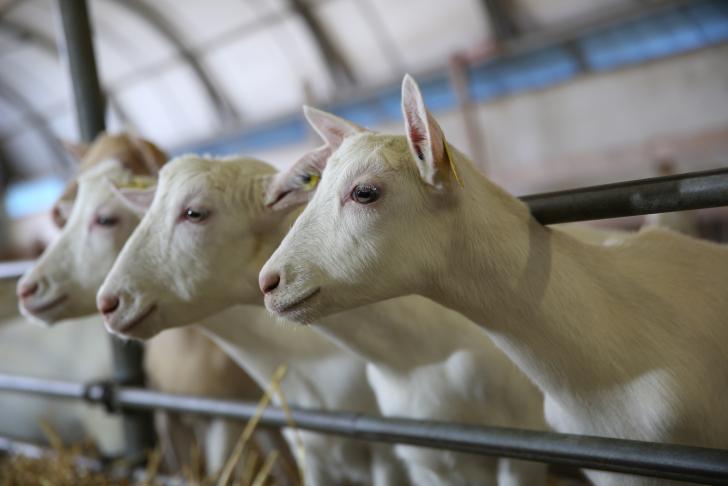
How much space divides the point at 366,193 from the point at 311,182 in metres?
0.35

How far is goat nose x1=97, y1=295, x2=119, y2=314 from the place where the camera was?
5.26 ft

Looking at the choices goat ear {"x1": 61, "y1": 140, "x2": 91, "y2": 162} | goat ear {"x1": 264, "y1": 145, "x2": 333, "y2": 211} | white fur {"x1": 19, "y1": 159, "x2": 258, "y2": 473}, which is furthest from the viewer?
goat ear {"x1": 61, "y1": 140, "x2": 91, "y2": 162}

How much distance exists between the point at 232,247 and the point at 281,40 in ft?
25.7

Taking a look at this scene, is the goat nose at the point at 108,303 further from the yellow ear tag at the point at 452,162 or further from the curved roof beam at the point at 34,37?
the curved roof beam at the point at 34,37

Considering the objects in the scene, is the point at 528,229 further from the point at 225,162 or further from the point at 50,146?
the point at 50,146

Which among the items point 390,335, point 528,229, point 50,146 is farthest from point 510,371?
point 50,146

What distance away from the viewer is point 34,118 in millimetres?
13016

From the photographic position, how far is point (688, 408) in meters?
1.18

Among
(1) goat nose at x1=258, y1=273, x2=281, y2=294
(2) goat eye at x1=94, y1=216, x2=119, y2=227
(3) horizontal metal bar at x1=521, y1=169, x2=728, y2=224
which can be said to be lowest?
→ (2) goat eye at x1=94, y1=216, x2=119, y2=227

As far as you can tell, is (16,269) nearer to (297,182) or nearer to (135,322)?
(135,322)

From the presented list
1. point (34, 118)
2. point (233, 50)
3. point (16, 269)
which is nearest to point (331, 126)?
point (16, 269)

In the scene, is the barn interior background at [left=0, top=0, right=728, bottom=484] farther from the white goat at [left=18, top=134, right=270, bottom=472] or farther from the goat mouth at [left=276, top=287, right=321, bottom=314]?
the goat mouth at [left=276, top=287, right=321, bottom=314]

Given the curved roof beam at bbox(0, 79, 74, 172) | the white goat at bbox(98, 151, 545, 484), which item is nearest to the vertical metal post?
the white goat at bbox(98, 151, 545, 484)

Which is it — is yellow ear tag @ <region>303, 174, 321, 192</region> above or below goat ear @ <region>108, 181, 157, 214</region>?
above
